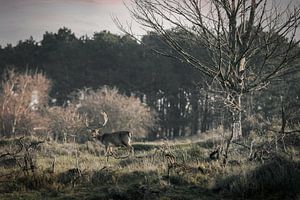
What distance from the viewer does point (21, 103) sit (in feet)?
136

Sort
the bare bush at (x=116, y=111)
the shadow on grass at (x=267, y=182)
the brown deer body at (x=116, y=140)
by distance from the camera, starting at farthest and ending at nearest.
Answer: the bare bush at (x=116, y=111) → the brown deer body at (x=116, y=140) → the shadow on grass at (x=267, y=182)

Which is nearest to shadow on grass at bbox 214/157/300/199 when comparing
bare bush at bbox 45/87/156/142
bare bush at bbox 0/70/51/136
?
bare bush at bbox 45/87/156/142

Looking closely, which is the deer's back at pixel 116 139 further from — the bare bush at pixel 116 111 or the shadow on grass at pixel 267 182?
the bare bush at pixel 116 111

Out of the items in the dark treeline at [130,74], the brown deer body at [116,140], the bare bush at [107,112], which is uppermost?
the dark treeline at [130,74]

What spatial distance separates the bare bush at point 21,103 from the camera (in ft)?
132

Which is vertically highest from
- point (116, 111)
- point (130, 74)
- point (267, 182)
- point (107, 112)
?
point (130, 74)

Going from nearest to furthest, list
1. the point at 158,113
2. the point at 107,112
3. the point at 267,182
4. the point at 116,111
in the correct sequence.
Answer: the point at 267,182, the point at 107,112, the point at 116,111, the point at 158,113

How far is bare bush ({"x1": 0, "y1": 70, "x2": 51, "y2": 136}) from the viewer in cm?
4016

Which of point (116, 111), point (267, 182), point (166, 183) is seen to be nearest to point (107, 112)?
point (116, 111)

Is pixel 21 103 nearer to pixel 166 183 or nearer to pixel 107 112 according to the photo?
pixel 107 112

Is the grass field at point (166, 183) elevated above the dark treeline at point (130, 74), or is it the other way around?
the dark treeline at point (130, 74)

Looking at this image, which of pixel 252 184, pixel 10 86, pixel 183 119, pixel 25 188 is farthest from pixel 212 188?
pixel 183 119

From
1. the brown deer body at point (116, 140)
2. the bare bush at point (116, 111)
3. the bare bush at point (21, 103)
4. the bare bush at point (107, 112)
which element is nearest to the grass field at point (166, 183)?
the brown deer body at point (116, 140)

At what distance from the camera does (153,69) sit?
49.6 metres
